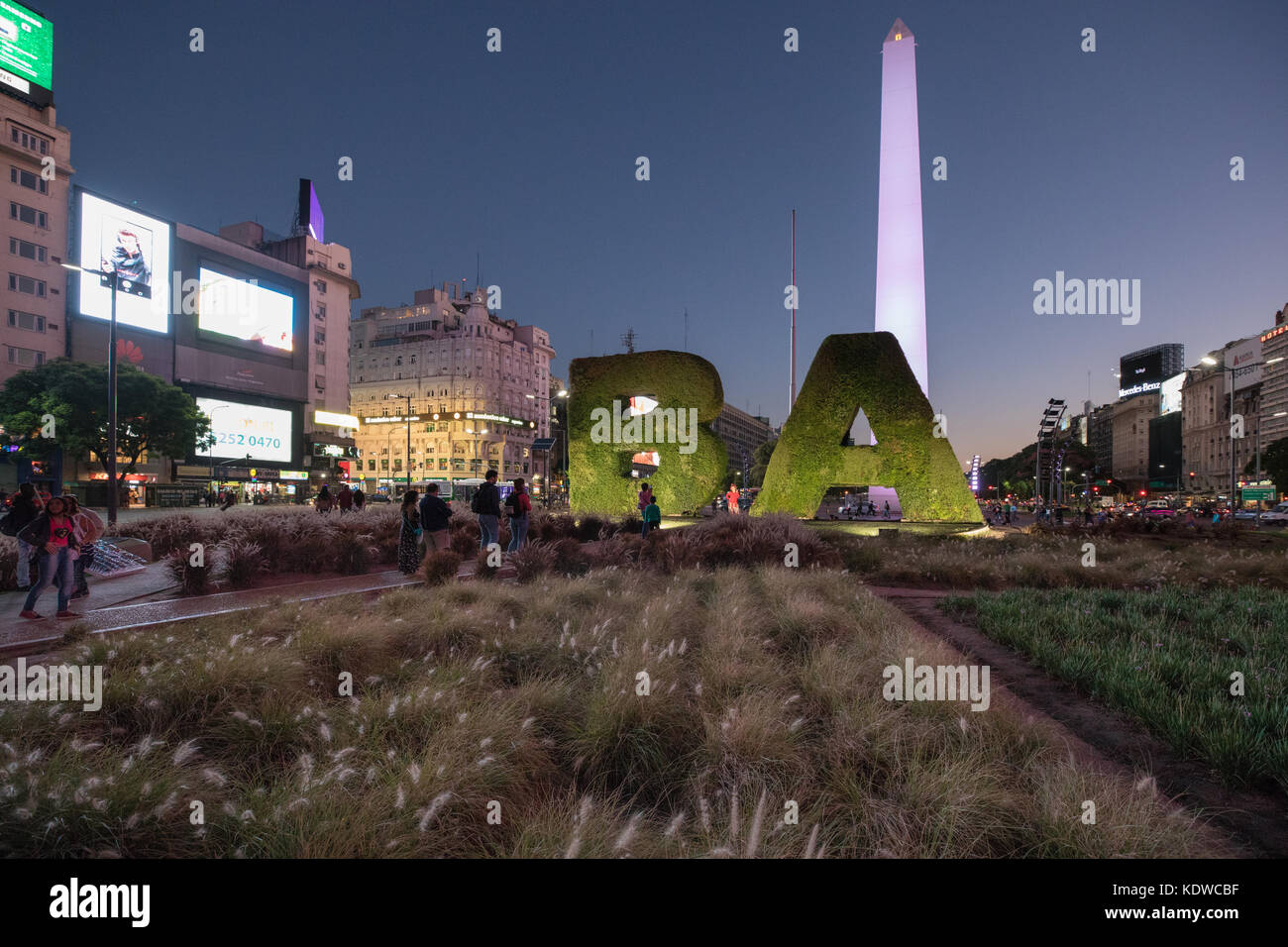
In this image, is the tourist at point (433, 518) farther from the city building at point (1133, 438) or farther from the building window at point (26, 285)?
the city building at point (1133, 438)

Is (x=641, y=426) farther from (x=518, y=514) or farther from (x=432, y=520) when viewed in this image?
(x=432, y=520)

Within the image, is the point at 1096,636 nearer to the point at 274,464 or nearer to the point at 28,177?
the point at 28,177

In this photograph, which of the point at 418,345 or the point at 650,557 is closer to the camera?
the point at 650,557

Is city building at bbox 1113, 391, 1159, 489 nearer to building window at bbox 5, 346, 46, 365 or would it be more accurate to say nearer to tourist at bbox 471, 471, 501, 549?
tourist at bbox 471, 471, 501, 549

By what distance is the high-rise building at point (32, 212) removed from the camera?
148 ft

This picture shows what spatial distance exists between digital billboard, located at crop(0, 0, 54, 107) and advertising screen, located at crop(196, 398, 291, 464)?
89.0 ft

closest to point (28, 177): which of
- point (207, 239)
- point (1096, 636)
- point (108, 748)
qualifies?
point (207, 239)

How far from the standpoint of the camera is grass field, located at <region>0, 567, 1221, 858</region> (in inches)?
104

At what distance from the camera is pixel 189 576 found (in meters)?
9.30

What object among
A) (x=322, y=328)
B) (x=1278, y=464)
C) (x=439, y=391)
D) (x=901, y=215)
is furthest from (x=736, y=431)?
(x=901, y=215)

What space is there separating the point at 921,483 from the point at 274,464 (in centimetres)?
7050

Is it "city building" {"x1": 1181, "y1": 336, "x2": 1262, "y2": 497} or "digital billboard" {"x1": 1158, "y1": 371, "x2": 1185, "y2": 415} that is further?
"digital billboard" {"x1": 1158, "y1": 371, "x2": 1185, "y2": 415}

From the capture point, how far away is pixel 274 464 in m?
68.0

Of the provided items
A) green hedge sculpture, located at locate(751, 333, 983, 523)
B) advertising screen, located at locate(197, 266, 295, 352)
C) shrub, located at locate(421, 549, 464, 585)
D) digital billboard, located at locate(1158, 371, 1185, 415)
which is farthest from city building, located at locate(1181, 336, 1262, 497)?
advertising screen, located at locate(197, 266, 295, 352)
